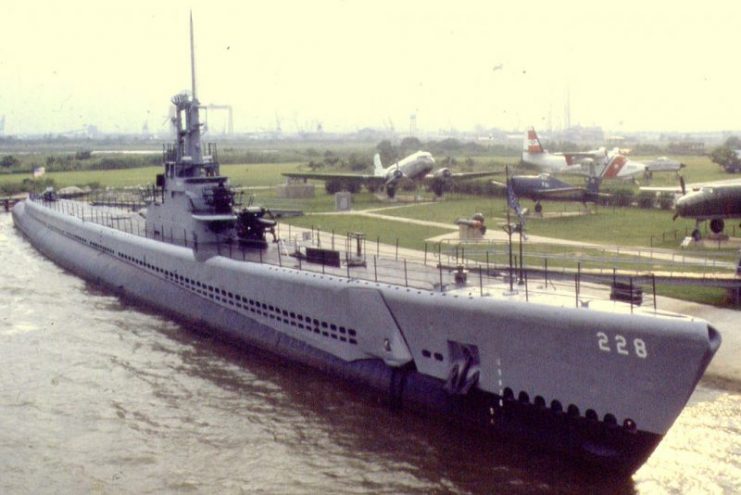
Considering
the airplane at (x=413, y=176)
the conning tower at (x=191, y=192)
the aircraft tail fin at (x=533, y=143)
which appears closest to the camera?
the conning tower at (x=191, y=192)

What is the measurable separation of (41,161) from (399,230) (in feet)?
279

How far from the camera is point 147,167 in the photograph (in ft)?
357

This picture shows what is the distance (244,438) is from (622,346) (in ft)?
25.4

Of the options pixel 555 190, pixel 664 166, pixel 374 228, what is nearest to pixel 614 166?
pixel 664 166

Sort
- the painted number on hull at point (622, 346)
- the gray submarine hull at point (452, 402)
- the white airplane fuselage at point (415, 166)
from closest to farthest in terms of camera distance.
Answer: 1. the painted number on hull at point (622, 346)
2. the gray submarine hull at point (452, 402)
3. the white airplane fuselage at point (415, 166)

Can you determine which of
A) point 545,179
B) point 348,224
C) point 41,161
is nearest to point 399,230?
point 348,224

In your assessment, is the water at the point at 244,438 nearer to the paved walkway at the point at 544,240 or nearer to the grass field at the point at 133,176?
the paved walkway at the point at 544,240

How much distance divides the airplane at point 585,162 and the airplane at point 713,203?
2265 cm

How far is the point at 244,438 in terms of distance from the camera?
55.6 ft

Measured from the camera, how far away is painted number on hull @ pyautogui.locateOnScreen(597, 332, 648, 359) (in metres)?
13.7

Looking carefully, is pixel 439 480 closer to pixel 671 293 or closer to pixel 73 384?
pixel 73 384

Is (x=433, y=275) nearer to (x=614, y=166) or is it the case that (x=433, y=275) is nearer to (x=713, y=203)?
(x=713, y=203)

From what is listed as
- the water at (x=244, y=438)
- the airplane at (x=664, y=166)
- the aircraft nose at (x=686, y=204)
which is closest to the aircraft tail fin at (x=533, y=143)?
the airplane at (x=664, y=166)

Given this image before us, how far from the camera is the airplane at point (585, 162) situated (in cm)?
6004
